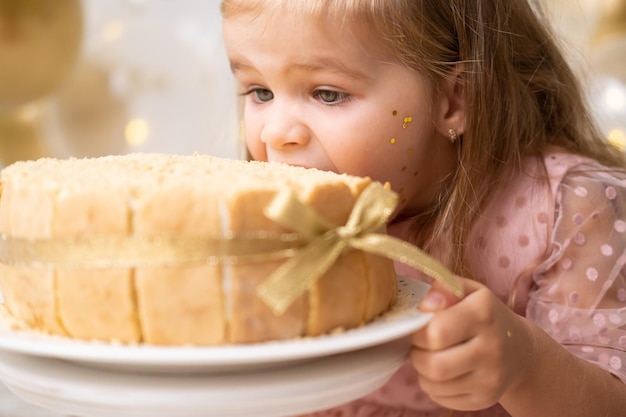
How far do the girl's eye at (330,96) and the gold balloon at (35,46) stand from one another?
95 centimetres

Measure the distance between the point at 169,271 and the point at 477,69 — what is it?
0.69 meters

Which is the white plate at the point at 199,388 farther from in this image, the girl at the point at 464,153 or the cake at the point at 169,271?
the girl at the point at 464,153

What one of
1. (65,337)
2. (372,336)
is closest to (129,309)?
(65,337)

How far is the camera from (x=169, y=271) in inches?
26.7

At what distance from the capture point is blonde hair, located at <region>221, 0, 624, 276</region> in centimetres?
112

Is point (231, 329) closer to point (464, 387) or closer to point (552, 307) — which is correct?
point (464, 387)

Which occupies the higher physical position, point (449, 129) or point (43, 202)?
point (43, 202)

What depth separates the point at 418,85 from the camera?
1164 millimetres

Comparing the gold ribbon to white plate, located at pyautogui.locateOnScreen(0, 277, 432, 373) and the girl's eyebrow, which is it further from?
the girl's eyebrow

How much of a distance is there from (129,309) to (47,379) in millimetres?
101

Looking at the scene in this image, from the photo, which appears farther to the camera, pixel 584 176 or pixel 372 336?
pixel 584 176

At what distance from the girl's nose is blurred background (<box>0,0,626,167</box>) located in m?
0.76

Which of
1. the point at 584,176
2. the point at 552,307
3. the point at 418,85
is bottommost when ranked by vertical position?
the point at 552,307

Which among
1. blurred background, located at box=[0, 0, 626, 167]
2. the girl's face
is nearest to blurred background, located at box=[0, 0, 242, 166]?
blurred background, located at box=[0, 0, 626, 167]
